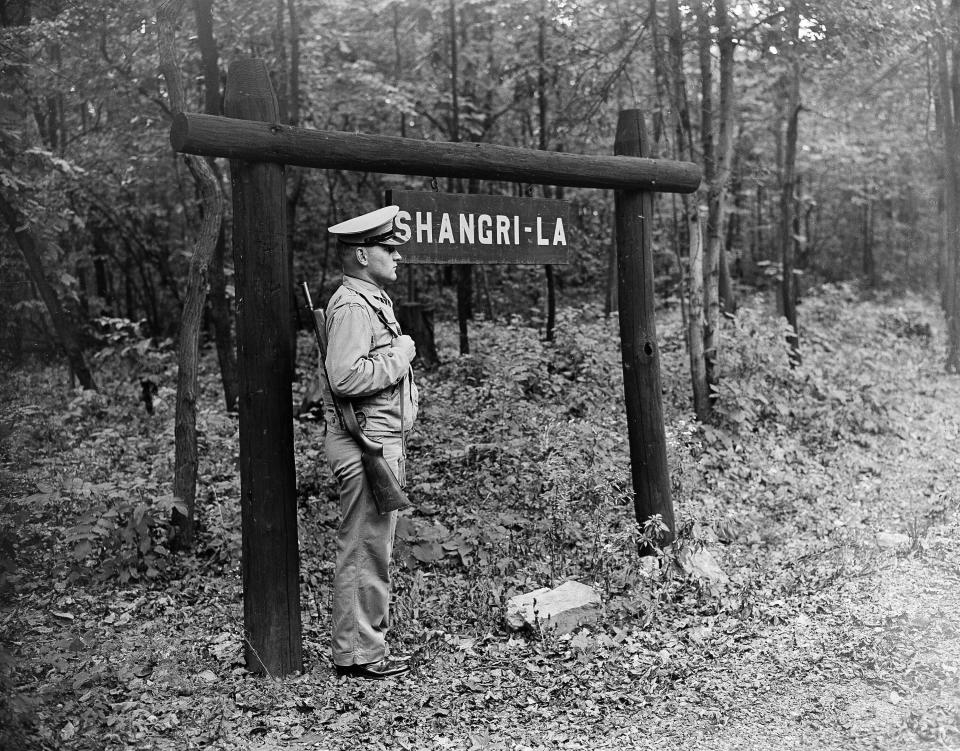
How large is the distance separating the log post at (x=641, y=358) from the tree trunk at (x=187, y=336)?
11.8 ft

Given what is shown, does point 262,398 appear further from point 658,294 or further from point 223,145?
point 658,294

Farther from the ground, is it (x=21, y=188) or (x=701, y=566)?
(x=21, y=188)

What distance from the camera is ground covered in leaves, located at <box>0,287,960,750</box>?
4.56 metres

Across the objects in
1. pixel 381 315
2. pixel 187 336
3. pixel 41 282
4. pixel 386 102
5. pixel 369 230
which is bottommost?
pixel 187 336

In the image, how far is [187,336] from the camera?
23.9 feet

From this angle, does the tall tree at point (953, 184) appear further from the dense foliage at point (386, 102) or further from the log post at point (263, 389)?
the log post at point (263, 389)

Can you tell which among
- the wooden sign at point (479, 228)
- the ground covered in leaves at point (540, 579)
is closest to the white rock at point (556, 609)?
the ground covered in leaves at point (540, 579)

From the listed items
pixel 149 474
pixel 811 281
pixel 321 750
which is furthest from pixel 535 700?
pixel 811 281

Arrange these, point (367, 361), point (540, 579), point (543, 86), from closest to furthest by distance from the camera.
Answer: point (367, 361), point (540, 579), point (543, 86)

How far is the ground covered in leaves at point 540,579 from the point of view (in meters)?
4.56

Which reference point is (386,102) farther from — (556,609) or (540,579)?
(556,609)

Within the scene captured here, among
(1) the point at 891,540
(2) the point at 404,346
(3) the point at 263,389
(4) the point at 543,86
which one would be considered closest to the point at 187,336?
(3) the point at 263,389

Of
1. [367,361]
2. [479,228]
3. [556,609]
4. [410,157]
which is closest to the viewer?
[367,361]

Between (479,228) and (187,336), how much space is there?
299cm
